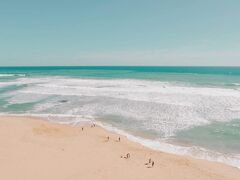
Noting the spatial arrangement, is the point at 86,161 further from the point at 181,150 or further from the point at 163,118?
the point at 163,118

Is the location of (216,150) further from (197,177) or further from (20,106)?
(20,106)

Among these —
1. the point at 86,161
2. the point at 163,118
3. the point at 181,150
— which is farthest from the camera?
the point at 163,118

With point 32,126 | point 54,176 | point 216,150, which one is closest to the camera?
point 54,176

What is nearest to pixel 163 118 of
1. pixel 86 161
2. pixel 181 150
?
pixel 181 150

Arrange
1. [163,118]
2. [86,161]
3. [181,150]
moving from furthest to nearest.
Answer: [163,118]
[181,150]
[86,161]

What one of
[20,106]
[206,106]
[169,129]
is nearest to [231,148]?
[169,129]

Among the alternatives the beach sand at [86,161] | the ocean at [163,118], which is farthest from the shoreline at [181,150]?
the beach sand at [86,161]

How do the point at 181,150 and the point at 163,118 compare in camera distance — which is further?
the point at 163,118

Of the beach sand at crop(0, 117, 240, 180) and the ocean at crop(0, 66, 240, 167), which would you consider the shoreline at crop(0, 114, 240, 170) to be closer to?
the ocean at crop(0, 66, 240, 167)

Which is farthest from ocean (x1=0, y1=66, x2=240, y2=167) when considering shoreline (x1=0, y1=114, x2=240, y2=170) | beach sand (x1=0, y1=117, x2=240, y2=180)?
beach sand (x1=0, y1=117, x2=240, y2=180)
